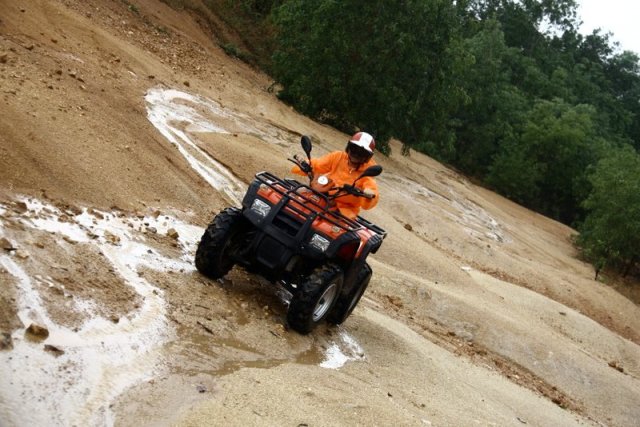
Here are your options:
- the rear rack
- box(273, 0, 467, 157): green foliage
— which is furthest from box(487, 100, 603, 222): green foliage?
the rear rack

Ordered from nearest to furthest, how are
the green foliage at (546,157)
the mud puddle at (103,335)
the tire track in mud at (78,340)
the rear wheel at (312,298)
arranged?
the tire track in mud at (78,340), the mud puddle at (103,335), the rear wheel at (312,298), the green foliage at (546,157)

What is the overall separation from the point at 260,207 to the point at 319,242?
2.32 ft

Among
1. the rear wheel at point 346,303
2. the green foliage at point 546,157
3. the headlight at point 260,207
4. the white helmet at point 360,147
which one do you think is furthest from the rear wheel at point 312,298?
the green foliage at point 546,157

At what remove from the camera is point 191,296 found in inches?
285

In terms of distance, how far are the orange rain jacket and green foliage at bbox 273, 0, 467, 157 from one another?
638 inches

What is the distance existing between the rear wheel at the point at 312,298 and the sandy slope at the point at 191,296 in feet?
0.76

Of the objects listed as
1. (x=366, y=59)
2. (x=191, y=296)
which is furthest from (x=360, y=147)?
(x=366, y=59)

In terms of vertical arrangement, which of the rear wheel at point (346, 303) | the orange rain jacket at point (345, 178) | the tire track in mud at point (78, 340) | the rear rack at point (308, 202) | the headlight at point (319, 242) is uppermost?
the orange rain jacket at point (345, 178)

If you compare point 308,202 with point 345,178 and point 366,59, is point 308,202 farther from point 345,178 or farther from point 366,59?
point 366,59

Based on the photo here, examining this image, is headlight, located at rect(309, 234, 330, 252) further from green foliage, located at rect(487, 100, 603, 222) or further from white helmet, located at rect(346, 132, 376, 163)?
green foliage, located at rect(487, 100, 603, 222)

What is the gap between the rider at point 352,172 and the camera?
8.26m

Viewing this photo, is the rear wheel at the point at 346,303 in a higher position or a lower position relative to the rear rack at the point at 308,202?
lower

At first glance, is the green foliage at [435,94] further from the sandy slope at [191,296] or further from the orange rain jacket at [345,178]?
the orange rain jacket at [345,178]

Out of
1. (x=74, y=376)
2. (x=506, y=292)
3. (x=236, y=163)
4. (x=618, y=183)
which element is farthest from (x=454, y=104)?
(x=74, y=376)
